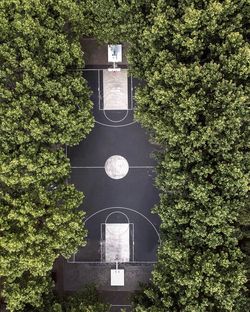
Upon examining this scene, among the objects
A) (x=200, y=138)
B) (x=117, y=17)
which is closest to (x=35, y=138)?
(x=117, y=17)

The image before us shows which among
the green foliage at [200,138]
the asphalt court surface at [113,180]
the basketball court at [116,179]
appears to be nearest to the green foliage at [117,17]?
the green foliage at [200,138]

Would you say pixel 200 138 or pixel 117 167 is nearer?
pixel 200 138

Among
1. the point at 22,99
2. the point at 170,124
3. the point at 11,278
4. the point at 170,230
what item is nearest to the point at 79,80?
the point at 22,99

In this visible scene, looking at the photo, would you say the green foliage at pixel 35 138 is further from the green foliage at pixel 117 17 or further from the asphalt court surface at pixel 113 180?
the asphalt court surface at pixel 113 180

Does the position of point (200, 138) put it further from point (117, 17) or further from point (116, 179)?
point (117, 17)

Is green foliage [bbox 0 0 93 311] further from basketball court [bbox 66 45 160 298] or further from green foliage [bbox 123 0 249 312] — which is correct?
green foliage [bbox 123 0 249 312]

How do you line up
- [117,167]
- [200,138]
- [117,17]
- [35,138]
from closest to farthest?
[200,138]
[35,138]
[117,17]
[117,167]

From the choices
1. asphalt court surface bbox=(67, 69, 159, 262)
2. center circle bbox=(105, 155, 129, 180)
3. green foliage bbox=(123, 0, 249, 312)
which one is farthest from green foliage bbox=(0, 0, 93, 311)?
center circle bbox=(105, 155, 129, 180)
